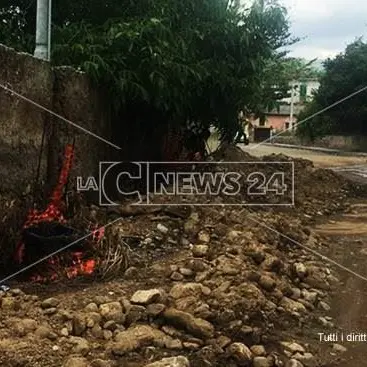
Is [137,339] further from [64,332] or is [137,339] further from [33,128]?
[33,128]

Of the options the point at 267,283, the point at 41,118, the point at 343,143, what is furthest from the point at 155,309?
the point at 343,143

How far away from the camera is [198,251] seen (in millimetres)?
4359

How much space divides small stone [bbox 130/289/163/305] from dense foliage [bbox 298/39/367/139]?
24174mm

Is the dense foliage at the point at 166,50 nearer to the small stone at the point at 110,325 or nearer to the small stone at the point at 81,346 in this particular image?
the small stone at the point at 110,325

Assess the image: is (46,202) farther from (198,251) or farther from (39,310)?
(39,310)

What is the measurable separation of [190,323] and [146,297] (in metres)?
0.31

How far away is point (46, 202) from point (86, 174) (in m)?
0.92

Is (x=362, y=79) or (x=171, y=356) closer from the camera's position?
(x=171, y=356)

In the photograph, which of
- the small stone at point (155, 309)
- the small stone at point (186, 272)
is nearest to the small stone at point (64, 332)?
the small stone at point (155, 309)

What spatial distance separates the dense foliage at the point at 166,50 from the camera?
5684 mm

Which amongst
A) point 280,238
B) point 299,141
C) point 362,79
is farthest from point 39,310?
point 299,141

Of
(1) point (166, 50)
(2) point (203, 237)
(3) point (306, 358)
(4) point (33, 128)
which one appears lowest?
(3) point (306, 358)

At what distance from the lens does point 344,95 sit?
26797mm

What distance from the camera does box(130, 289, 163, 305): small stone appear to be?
3240 millimetres
